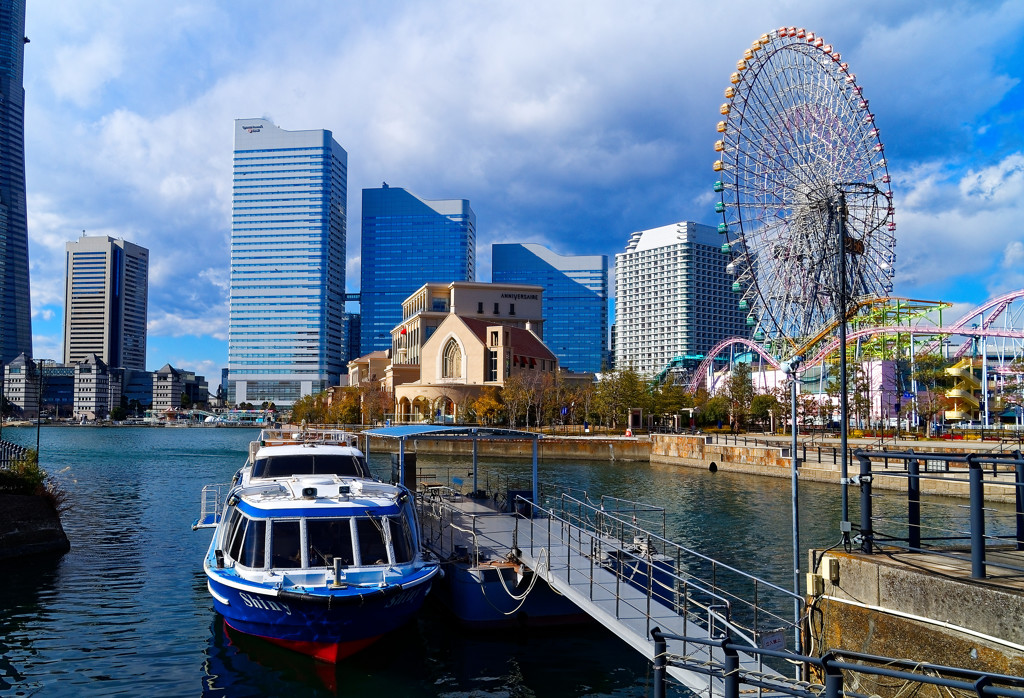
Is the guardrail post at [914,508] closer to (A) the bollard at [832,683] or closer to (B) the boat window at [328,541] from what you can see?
(A) the bollard at [832,683]

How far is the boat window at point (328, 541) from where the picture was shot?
16750 millimetres

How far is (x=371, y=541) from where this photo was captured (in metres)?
17.5

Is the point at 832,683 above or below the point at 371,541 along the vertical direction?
above

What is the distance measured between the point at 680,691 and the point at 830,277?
199 feet

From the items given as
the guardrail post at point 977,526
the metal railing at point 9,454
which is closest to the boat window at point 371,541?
the guardrail post at point 977,526

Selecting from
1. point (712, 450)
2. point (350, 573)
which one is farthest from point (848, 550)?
point (712, 450)

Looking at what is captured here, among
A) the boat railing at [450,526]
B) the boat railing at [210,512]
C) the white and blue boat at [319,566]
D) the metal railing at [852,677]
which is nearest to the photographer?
the metal railing at [852,677]

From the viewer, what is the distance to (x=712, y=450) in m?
70.2

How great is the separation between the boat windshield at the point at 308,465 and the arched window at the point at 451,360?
9095 centimetres

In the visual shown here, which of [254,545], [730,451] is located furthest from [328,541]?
[730,451]

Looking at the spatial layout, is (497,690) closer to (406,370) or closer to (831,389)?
(831,389)

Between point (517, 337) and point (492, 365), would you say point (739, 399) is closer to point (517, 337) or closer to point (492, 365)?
point (517, 337)

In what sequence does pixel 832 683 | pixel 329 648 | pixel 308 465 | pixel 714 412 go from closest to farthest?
1. pixel 832 683
2. pixel 329 648
3. pixel 308 465
4. pixel 714 412

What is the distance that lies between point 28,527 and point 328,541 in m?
16.4
